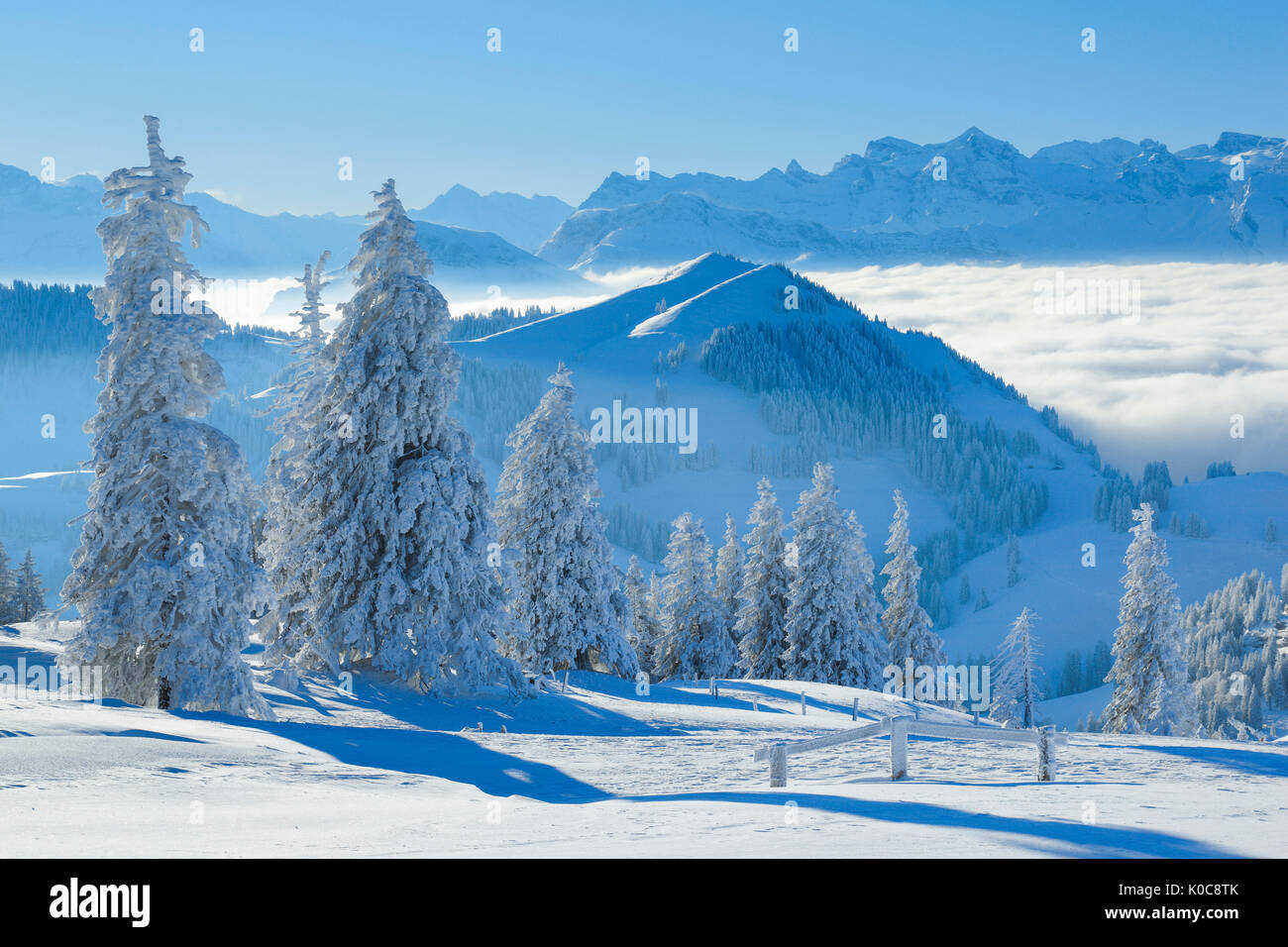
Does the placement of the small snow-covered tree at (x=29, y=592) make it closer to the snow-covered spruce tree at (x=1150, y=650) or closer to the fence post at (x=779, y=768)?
the snow-covered spruce tree at (x=1150, y=650)

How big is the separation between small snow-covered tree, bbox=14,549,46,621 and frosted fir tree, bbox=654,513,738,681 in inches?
1400

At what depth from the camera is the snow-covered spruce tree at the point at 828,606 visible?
5206 cm

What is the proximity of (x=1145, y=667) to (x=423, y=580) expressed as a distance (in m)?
35.0

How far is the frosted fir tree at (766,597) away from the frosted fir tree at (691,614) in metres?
1.36

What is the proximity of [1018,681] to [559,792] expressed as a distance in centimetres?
5323

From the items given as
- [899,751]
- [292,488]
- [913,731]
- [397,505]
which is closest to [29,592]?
[292,488]

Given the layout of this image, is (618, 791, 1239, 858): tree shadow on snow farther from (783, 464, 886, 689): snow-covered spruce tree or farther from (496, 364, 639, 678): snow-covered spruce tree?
(783, 464, 886, 689): snow-covered spruce tree

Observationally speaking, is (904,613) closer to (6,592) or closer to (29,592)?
(6,592)

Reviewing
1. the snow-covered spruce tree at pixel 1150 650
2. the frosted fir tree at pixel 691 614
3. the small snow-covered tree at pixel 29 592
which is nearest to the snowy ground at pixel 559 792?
the snow-covered spruce tree at pixel 1150 650

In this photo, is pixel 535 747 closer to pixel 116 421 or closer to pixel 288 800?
pixel 288 800

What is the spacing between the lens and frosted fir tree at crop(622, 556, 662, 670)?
63244 mm

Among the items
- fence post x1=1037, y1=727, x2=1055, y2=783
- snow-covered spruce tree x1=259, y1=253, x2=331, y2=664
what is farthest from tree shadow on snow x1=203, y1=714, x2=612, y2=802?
snow-covered spruce tree x1=259, y1=253, x2=331, y2=664

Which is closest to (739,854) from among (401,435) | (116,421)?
(116,421)
